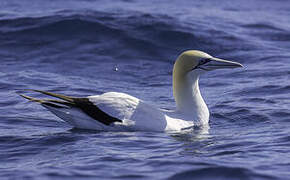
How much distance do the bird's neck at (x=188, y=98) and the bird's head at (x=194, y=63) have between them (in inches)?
3.6

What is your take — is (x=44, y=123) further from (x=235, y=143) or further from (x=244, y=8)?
(x=244, y=8)

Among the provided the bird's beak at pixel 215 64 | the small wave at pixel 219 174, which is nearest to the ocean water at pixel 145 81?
the small wave at pixel 219 174

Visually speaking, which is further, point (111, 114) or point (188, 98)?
point (188, 98)

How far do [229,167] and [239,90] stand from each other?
5436 millimetres

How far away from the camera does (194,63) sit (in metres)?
9.80

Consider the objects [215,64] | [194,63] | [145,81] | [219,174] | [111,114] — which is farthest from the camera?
[145,81]

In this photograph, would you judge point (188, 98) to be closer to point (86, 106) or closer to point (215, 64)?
point (215, 64)

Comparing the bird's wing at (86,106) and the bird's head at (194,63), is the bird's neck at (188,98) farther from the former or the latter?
the bird's wing at (86,106)

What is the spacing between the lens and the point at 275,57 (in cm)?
1522

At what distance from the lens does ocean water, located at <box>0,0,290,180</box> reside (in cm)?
725

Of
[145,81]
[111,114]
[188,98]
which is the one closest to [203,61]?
[188,98]

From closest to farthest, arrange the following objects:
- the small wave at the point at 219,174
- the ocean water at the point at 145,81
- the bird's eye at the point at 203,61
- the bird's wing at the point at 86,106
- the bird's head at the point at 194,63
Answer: the small wave at the point at 219,174 → the ocean water at the point at 145,81 → the bird's wing at the point at 86,106 → the bird's head at the point at 194,63 → the bird's eye at the point at 203,61

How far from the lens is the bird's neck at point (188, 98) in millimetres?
9805

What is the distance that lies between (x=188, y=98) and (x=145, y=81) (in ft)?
12.0
